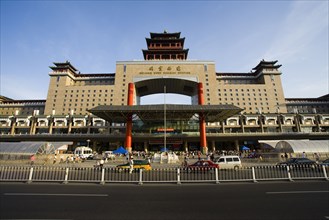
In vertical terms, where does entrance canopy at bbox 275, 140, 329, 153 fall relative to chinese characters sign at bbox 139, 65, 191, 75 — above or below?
below

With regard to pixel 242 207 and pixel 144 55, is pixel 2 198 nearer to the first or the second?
pixel 242 207

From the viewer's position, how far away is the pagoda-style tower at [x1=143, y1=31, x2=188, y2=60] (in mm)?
83812

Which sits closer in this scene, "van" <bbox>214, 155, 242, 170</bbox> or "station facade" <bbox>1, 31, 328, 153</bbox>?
"van" <bbox>214, 155, 242, 170</bbox>

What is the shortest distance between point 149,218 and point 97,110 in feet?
128

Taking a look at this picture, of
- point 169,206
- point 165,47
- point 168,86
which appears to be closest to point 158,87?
point 168,86

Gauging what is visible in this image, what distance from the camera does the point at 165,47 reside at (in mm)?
85000

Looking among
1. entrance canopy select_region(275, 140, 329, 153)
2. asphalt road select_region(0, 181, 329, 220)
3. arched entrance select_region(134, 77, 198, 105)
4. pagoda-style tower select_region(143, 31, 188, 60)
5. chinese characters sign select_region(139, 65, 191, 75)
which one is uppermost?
pagoda-style tower select_region(143, 31, 188, 60)

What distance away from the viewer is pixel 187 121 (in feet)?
192

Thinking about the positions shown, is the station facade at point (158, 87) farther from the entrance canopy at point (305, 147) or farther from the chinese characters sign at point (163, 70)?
the entrance canopy at point (305, 147)

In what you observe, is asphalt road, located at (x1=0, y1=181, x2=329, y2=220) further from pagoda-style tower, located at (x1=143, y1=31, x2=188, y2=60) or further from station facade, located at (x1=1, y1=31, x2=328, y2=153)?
pagoda-style tower, located at (x1=143, y1=31, x2=188, y2=60)

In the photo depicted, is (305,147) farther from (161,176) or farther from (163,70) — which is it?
(163,70)

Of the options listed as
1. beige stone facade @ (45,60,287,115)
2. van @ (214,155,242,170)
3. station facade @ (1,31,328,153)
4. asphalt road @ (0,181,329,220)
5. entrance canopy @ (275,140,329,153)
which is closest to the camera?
asphalt road @ (0,181,329,220)

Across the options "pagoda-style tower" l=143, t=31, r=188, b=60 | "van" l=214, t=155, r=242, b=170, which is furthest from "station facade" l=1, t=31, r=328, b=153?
"van" l=214, t=155, r=242, b=170

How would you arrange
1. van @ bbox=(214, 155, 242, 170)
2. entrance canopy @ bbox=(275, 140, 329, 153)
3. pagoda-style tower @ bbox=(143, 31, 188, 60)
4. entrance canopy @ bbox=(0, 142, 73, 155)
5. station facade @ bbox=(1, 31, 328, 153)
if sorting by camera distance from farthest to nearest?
pagoda-style tower @ bbox=(143, 31, 188, 60) → station facade @ bbox=(1, 31, 328, 153) → entrance canopy @ bbox=(275, 140, 329, 153) → entrance canopy @ bbox=(0, 142, 73, 155) → van @ bbox=(214, 155, 242, 170)
